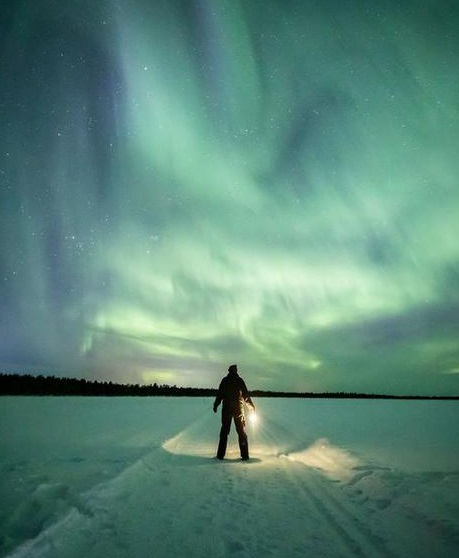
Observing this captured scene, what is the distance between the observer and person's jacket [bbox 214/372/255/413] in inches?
362

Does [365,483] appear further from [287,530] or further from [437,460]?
[437,460]

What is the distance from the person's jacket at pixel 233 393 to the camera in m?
9.19

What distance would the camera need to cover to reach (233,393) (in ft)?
30.6

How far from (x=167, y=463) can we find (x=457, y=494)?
16.3 ft

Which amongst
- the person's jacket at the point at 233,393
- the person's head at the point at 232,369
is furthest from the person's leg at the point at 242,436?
the person's head at the point at 232,369

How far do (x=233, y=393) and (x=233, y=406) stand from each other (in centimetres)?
28

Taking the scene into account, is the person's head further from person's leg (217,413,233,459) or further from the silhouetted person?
person's leg (217,413,233,459)

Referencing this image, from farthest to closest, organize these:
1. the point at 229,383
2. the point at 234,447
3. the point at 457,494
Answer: the point at 234,447 < the point at 229,383 < the point at 457,494

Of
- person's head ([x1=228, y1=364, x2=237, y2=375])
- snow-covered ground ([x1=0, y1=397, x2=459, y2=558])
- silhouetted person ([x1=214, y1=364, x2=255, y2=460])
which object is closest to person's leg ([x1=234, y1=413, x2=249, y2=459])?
silhouetted person ([x1=214, y1=364, x2=255, y2=460])

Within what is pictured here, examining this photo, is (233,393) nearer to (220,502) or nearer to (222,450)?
(222,450)

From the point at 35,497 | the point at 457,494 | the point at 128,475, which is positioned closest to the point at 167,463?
the point at 128,475

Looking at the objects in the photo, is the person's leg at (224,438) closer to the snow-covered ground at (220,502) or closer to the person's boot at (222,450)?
the person's boot at (222,450)

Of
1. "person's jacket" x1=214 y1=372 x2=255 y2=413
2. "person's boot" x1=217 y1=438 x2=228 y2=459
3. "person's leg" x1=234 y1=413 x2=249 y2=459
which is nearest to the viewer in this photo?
"person's leg" x1=234 y1=413 x2=249 y2=459

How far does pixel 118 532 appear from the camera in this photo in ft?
13.9
